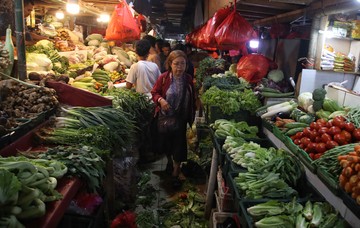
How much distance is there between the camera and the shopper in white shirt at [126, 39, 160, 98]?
5820 millimetres

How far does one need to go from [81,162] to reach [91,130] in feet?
2.74

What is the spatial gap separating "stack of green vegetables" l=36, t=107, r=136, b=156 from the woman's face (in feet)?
4.38

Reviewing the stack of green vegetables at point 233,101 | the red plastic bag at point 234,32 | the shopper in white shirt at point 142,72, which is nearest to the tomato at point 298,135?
the stack of green vegetables at point 233,101

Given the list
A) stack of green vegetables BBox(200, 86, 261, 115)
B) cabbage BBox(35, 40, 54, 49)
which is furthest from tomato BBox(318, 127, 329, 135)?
cabbage BBox(35, 40, 54, 49)

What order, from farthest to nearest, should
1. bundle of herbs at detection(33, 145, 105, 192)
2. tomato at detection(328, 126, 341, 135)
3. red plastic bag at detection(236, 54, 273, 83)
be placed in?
1. red plastic bag at detection(236, 54, 273, 83)
2. tomato at detection(328, 126, 341, 135)
3. bundle of herbs at detection(33, 145, 105, 192)

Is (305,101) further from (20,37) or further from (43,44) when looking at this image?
(43,44)

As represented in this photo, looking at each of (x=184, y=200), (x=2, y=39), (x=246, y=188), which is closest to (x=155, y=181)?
(x=184, y=200)

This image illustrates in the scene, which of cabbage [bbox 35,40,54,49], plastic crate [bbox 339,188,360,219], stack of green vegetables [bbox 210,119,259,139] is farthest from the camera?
cabbage [bbox 35,40,54,49]

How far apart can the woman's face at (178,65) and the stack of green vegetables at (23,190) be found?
3.14 metres

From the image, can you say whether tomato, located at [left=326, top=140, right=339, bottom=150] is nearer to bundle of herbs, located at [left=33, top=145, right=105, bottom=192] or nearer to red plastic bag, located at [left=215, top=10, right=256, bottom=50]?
bundle of herbs, located at [left=33, top=145, right=105, bottom=192]

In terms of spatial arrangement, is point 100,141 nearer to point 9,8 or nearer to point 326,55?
point 9,8

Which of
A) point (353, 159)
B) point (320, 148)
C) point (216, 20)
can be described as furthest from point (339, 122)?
point (216, 20)

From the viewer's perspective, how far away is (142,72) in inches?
230

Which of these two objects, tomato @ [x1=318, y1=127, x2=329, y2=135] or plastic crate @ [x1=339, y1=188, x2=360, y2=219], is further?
tomato @ [x1=318, y1=127, x2=329, y2=135]
